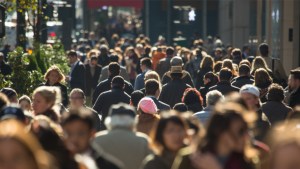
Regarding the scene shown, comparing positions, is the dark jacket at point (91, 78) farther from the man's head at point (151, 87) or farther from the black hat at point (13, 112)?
the black hat at point (13, 112)

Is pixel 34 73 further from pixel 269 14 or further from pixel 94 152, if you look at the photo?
pixel 269 14

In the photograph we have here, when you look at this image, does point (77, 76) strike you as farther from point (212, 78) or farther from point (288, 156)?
point (288, 156)

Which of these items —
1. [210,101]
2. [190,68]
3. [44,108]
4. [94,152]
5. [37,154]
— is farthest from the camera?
[190,68]

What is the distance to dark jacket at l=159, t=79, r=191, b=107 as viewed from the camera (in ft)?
62.2

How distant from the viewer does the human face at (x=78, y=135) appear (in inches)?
325

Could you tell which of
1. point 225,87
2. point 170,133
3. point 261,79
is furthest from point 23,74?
point 170,133

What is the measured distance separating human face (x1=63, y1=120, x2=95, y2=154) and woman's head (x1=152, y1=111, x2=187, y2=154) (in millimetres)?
1157

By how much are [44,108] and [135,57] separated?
1990cm

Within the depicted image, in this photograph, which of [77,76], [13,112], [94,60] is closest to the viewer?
[13,112]

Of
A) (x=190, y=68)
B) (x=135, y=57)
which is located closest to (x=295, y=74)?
(x=190, y=68)

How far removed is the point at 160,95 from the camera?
752 inches

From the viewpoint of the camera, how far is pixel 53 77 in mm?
18031

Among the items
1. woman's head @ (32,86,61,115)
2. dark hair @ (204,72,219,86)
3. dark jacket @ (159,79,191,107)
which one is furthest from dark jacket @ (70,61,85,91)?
woman's head @ (32,86,61,115)

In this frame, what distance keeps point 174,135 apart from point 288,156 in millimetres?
3317
